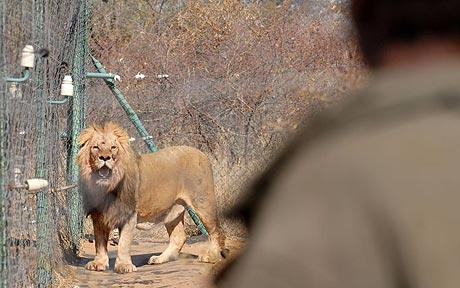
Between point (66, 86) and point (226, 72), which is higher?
point (226, 72)

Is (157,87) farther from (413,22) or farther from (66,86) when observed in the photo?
(413,22)

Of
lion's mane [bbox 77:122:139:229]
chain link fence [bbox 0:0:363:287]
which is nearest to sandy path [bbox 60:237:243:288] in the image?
chain link fence [bbox 0:0:363:287]

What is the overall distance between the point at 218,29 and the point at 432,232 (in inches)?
496

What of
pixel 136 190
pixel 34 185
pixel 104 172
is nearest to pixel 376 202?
pixel 34 185

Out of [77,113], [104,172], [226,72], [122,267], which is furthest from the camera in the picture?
[226,72]

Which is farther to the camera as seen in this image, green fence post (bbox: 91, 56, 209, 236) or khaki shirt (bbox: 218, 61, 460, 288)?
green fence post (bbox: 91, 56, 209, 236)

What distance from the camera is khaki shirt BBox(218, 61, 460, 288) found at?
Result: 97cm

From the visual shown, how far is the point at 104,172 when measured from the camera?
30.6 feet

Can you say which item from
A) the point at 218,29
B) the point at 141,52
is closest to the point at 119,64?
the point at 141,52

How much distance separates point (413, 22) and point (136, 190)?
29.0 ft

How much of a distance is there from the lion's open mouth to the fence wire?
293 mm

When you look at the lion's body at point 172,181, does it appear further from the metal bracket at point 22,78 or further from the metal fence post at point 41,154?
the metal bracket at point 22,78

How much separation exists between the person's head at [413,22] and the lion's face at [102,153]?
8.17 metres

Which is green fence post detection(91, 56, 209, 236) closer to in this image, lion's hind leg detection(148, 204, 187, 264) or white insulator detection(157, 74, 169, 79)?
lion's hind leg detection(148, 204, 187, 264)
